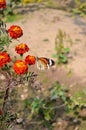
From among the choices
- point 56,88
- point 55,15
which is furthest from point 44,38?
point 56,88

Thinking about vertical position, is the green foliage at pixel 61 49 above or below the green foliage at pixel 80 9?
below

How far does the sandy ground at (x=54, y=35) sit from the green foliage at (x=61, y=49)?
7 cm

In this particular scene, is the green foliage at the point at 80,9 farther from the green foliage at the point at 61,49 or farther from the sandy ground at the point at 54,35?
the green foliage at the point at 61,49

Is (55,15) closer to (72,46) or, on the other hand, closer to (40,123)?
(72,46)

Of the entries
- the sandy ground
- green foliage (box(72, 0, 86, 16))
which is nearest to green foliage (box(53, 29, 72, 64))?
the sandy ground

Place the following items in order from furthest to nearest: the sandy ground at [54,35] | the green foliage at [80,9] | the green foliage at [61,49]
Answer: the green foliage at [80,9]
the green foliage at [61,49]
the sandy ground at [54,35]

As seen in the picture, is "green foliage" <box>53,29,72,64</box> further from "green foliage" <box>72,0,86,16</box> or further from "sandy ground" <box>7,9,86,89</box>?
"green foliage" <box>72,0,86,16</box>

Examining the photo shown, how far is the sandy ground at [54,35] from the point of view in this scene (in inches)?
196

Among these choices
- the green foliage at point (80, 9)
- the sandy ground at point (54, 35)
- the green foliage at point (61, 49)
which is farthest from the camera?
the green foliage at point (80, 9)

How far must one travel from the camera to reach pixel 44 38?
5.74 metres

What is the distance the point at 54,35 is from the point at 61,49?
56 centimetres

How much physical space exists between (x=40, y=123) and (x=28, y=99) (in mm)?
429

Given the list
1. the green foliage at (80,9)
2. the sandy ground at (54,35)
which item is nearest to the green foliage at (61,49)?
the sandy ground at (54,35)

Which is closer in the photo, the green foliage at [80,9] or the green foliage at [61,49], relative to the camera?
the green foliage at [61,49]
